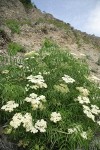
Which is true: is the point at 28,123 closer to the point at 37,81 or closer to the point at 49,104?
the point at 49,104

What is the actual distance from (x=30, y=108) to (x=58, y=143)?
951 mm

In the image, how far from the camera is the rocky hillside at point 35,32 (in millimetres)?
21553

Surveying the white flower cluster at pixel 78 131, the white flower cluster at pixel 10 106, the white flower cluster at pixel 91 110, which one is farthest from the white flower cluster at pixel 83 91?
the white flower cluster at pixel 10 106

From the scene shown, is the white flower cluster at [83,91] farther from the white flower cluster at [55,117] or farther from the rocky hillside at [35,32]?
the rocky hillside at [35,32]

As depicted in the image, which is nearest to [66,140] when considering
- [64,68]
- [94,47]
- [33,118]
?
[33,118]

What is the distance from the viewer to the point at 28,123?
7.63m

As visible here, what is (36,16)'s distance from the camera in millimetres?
31094

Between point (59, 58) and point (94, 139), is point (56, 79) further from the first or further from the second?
point (94, 139)

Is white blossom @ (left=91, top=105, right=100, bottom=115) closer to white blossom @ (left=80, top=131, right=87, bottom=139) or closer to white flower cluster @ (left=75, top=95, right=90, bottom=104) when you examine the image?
white flower cluster @ (left=75, top=95, right=90, bottom=104)

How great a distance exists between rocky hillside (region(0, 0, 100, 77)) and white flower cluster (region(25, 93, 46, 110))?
33.4ft

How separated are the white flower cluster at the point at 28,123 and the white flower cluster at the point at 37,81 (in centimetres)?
84

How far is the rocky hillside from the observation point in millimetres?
21553

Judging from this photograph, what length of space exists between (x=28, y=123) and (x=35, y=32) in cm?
1755

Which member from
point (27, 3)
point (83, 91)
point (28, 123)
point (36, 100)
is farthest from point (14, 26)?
point (28, 123)
